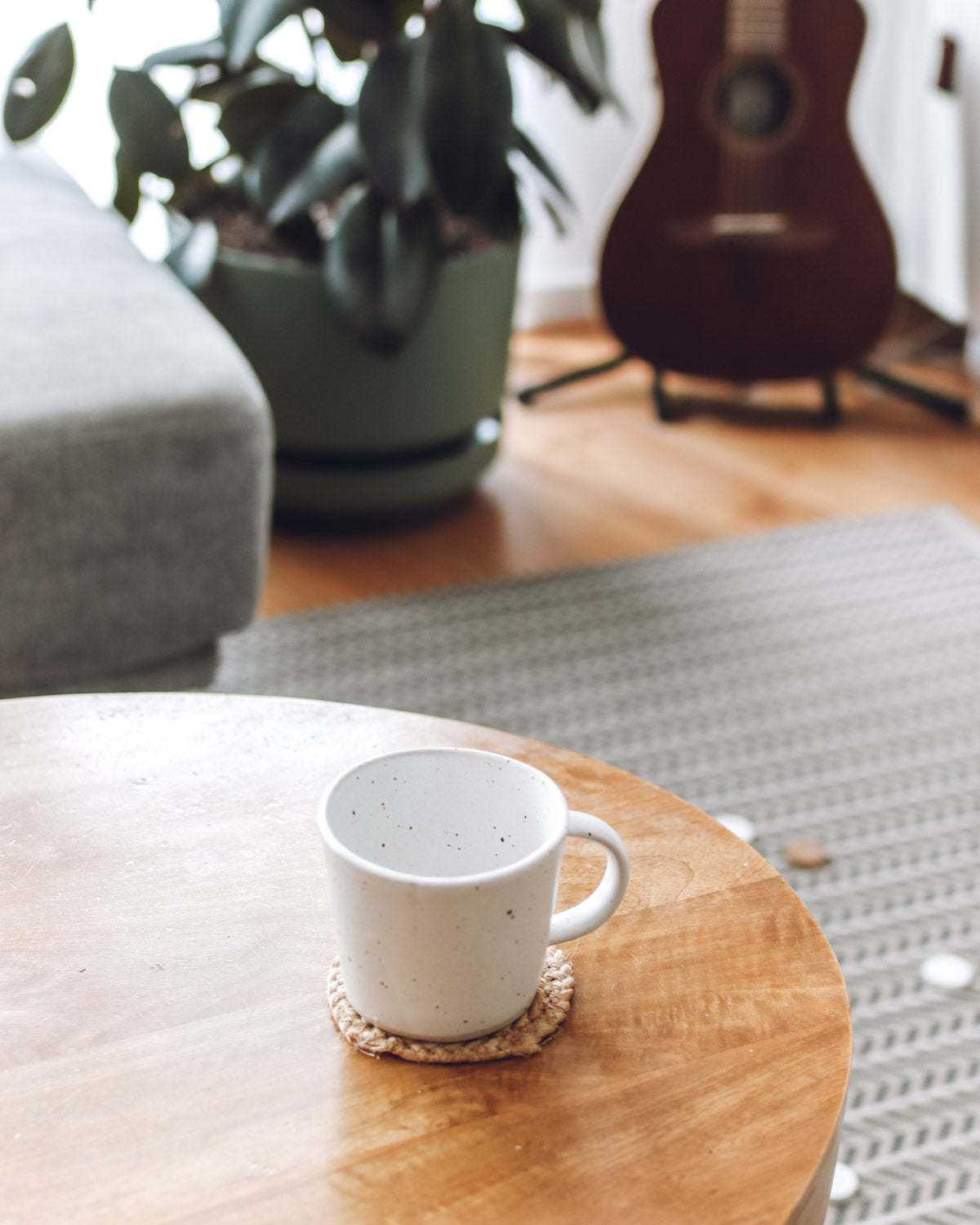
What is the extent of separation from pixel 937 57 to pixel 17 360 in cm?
190

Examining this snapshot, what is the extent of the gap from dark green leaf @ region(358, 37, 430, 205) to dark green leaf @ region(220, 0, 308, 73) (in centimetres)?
13

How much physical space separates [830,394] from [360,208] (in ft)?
3.31

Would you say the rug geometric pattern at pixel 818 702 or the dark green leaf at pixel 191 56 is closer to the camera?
the rug geometric pattern at pixel 818 702

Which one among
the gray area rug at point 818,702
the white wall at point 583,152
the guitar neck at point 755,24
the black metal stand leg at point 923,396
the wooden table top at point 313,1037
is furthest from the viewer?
the white wall at point 583,152

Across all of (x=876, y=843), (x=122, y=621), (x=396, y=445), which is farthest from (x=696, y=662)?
Answer: (x=122, y=621)

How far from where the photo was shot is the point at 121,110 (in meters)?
1.63

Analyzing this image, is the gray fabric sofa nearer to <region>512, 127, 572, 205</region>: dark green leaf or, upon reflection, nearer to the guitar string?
<region>512, 127, 572, 205</region>: dark green leaf

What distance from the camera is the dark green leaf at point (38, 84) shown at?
157cm

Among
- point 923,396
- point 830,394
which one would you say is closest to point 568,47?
point 830,394

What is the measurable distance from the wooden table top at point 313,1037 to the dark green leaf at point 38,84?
121 centimetres

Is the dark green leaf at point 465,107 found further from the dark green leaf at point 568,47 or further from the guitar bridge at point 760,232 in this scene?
the guitar bridge at point 760,232

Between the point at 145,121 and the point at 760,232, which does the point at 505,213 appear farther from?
the point at 760,232

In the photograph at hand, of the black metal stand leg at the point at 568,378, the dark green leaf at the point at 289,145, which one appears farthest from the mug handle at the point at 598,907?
the black metal stand leg at the point at 568,378

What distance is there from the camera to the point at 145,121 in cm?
163
